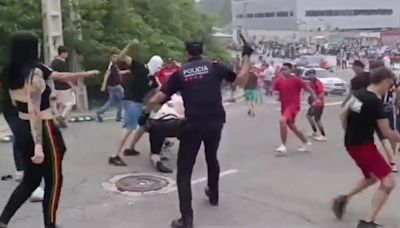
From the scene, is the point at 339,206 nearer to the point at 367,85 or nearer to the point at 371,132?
the point at 371,132

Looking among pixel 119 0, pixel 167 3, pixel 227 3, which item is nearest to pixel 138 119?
pixel 119 0

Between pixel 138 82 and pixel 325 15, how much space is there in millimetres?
94225

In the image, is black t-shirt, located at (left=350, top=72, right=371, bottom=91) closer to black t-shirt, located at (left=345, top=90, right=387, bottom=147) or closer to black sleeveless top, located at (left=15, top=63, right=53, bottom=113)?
black t-shirt, located at (left=345, top=90, right=387, bottom=147)

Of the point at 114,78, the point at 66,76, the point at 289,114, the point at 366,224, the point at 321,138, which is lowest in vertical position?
the point at 321,138

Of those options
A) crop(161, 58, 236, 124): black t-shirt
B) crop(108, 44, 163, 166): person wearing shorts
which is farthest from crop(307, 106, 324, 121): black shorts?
crop(161, 58, 236, 124): black t-shirt

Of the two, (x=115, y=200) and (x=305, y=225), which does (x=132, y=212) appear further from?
(x=305, y=225)

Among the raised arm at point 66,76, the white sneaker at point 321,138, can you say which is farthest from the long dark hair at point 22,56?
the white sneaker at point 321,138

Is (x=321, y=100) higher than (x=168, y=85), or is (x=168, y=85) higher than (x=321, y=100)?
(x=168, y=85)

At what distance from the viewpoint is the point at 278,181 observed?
8.87 metres

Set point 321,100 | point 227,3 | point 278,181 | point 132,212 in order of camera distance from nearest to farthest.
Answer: point 132,212, point 278,181, point 321,100, point 227,3

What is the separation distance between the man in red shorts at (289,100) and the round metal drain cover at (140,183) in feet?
10.3

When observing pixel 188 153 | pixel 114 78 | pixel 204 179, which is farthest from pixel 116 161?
pixel 114 78

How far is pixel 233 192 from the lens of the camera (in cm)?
812

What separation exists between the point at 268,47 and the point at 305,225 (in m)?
69.8
